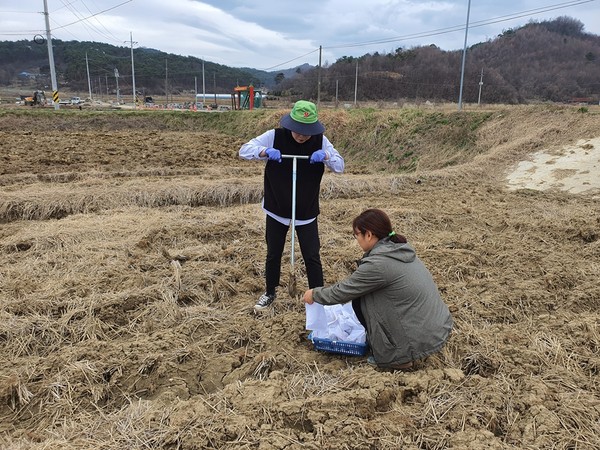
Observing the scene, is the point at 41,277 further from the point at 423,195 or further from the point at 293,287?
the point at 423,195

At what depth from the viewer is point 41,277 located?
3994 mm

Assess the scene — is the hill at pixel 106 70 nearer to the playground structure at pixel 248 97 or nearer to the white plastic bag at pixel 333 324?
the playground structure at pixel 248 97

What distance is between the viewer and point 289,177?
326 centimetres

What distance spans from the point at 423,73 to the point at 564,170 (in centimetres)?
5726

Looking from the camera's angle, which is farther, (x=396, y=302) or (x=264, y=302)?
(x=264, y=302)

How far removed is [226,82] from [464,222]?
96783 mm

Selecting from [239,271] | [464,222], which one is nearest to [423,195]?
[464,222]

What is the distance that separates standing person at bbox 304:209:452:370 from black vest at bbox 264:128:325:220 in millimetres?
777

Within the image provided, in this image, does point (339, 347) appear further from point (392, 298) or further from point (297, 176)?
point (297, 176)

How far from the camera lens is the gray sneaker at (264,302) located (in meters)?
3.41

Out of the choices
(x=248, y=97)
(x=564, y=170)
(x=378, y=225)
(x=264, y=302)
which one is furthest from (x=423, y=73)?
(x=378, y=225)

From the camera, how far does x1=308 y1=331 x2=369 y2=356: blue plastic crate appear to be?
8.86 ft

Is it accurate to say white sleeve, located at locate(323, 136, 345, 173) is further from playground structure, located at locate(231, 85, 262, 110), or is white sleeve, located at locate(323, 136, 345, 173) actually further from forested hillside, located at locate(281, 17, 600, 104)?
forested hillside, located at locate(281, 17, 600, 104)

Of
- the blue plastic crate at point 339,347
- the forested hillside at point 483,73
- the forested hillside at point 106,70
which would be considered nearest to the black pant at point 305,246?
the blue plastic crate at point 339,347
